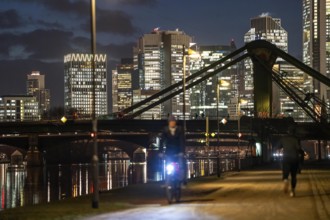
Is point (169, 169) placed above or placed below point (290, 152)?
below

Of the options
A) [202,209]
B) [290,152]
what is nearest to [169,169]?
[202,209]

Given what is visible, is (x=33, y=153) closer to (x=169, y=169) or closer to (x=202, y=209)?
(x=169, y=169)

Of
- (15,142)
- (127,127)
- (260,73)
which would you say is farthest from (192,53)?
(15,142)

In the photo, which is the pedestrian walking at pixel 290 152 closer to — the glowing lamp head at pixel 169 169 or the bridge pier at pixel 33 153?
the glowing lamp head at pixel 169 169

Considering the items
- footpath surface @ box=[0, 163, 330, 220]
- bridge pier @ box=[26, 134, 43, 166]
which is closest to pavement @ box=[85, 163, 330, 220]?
footpath surface @ box=[0, 163, 330, 220]

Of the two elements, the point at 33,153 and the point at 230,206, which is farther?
the point at 33,153

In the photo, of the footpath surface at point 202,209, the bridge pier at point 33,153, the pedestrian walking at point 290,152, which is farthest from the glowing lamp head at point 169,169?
the bridge pier at point 33,153

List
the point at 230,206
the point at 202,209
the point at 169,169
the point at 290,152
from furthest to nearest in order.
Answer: the point at 290,152 < the point at 169,169 < the point at 230,206 < the point at 202,209

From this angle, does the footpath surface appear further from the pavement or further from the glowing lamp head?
the glowing lamp head

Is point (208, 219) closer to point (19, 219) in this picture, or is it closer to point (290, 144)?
point (19, 219)

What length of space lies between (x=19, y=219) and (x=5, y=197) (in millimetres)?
39825

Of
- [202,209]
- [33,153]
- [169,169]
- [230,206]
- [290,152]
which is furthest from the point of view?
[33,153]

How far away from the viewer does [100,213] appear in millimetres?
18922

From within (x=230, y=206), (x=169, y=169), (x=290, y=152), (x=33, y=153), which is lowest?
(x=33, y=153)
